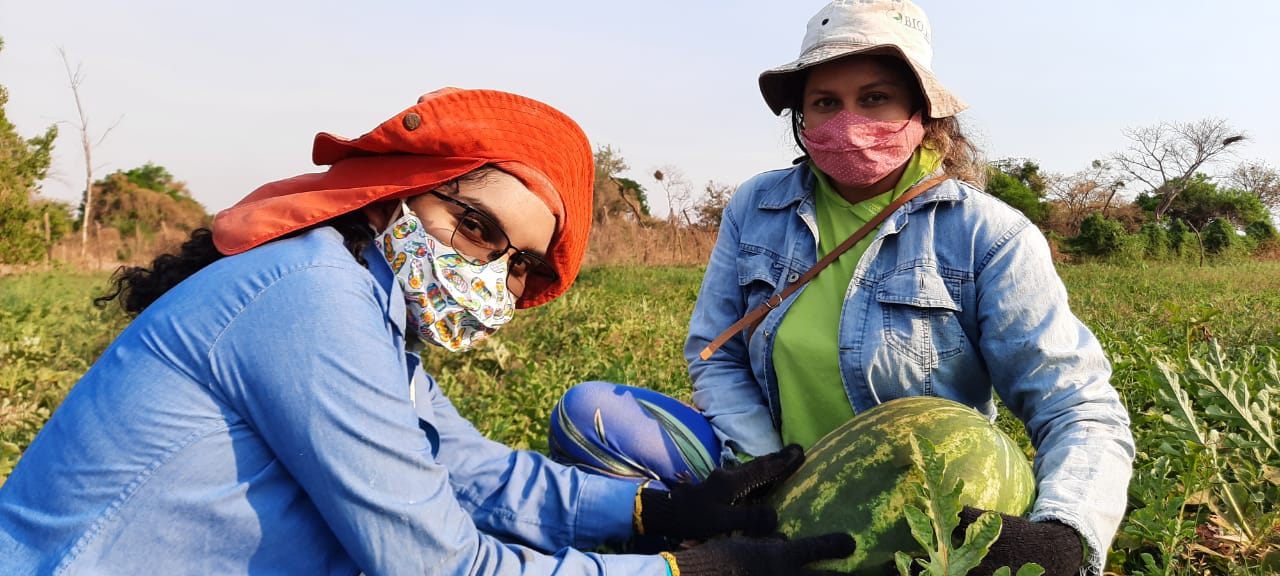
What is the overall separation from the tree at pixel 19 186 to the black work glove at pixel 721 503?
62.8 ft

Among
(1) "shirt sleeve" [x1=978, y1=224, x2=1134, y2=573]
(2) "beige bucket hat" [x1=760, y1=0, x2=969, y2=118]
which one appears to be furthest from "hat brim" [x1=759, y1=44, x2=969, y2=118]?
(1) "shirt sleeve" [x1=978, y1=224, x2=1134, y2=573]

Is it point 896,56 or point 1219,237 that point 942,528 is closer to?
point 896,56

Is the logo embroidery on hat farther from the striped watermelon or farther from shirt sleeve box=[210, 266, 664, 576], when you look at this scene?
shirt sleeve box=[210, 266, 664, 576]

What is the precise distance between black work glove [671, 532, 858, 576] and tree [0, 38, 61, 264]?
1951 cm

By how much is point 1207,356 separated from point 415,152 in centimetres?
367

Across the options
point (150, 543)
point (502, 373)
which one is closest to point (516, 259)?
point (150, 543)

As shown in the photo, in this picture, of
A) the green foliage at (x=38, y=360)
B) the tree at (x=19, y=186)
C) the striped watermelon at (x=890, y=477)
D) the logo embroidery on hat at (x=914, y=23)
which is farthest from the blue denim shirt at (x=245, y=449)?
the tree at (x=19, y=186)

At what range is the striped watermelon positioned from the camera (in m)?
1.82

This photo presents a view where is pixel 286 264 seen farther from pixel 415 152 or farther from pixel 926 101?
pixel 926 101

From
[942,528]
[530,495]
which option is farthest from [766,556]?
[530,495]

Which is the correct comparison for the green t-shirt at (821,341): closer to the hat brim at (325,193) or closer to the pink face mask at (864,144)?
the pink face mask at (864,144)

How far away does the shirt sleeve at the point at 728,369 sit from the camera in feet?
8.39

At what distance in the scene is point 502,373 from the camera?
5.22m

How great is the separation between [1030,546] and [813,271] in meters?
1.07
